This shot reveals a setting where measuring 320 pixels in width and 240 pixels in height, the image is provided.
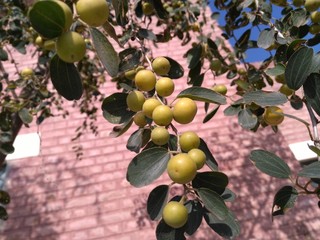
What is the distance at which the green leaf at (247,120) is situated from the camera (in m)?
1.21

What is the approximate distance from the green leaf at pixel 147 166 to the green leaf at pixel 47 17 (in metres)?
0.39

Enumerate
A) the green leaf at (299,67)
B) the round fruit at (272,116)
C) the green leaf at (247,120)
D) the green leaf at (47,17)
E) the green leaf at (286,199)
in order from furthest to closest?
the round fruit at (272,116) → the green leaf at (247,120) → the green leaf at (286,199) → the green leaf at (299,67) → the green leaf at (47,17)

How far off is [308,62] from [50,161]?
390cm

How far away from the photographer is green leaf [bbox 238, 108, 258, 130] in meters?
1.21

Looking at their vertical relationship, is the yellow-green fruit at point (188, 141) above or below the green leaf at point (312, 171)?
above

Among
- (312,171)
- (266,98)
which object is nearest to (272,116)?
(266,98)

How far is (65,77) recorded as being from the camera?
2.29 ft

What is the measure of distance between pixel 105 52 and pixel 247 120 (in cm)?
74

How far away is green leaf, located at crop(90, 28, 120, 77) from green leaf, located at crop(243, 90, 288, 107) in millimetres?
523

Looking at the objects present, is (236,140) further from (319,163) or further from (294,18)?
(319,163)

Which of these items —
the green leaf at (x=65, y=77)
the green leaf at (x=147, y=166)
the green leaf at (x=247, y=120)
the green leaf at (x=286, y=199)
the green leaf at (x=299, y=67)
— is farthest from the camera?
the green leaf at (x=247, y=120)

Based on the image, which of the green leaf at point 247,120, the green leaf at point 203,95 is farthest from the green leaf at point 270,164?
the green leaf at point 203,95

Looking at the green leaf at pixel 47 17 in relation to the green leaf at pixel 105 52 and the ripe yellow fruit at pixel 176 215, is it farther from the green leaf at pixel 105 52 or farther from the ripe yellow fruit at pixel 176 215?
the ripe yellow fruit at pixel 176 215

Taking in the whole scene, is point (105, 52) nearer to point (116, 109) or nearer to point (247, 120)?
point (116, 109)
